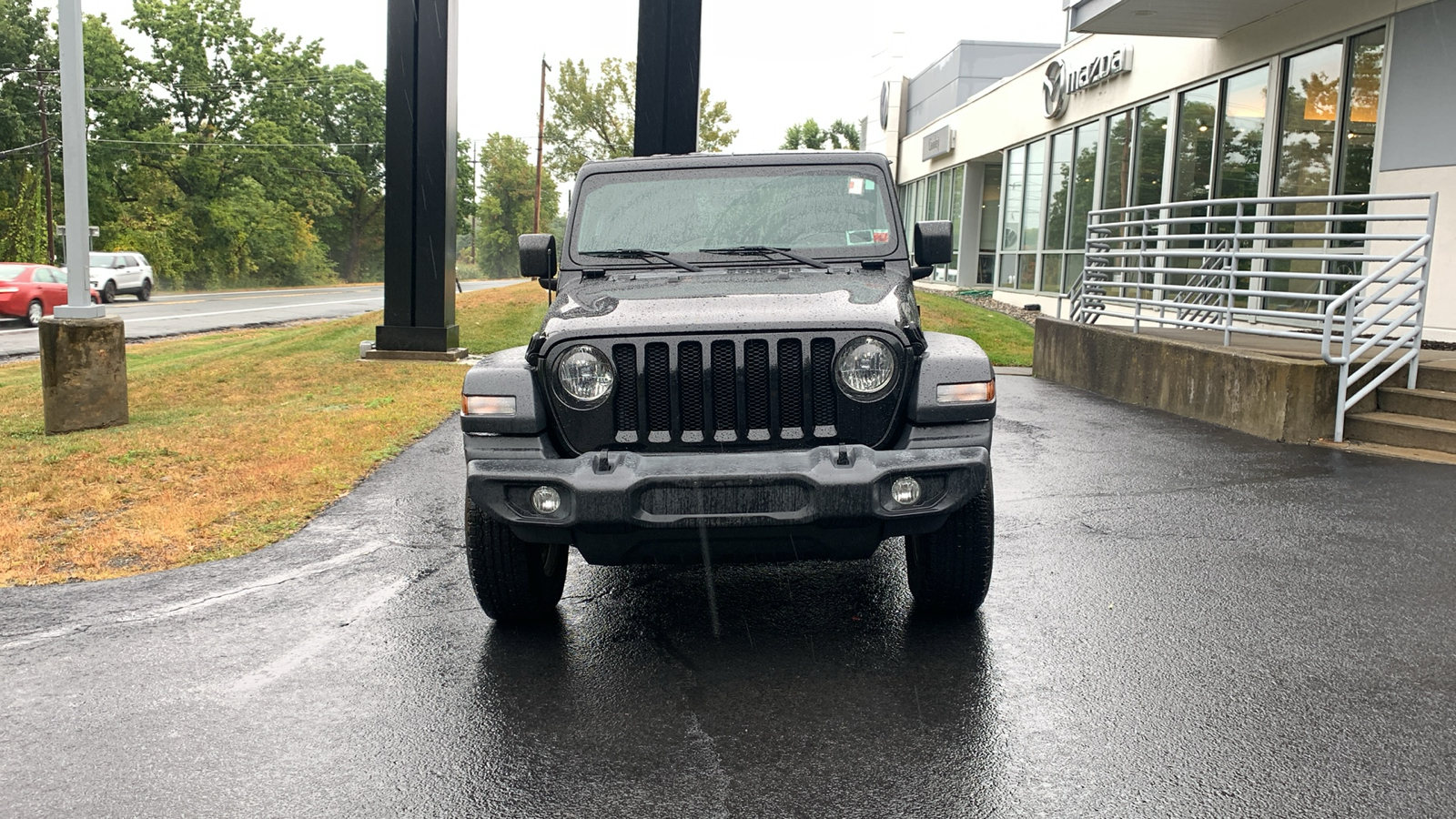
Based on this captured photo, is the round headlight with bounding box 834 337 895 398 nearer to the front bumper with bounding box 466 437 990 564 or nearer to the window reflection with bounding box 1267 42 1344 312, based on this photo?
the front bumper with bounding box 466 437 990 564

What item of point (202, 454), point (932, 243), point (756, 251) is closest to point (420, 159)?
point (202, 454)

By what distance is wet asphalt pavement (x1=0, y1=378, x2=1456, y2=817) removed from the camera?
316 cm

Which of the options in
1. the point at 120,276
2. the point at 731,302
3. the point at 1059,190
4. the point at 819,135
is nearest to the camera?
the point at 731,302

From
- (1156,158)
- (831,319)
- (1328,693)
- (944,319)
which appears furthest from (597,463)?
(1156,158)

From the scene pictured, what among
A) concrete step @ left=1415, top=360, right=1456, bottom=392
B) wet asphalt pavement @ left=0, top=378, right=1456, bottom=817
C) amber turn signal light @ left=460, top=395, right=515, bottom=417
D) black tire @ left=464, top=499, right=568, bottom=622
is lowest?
wet asphalt pavement @ left=0, top=378, right=1456, bottom=817

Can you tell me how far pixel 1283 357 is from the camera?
9.39 metres

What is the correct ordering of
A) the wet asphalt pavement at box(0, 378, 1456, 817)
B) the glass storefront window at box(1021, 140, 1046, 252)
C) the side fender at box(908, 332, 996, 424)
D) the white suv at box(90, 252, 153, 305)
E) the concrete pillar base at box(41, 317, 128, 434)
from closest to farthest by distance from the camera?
the wet asphalt pavement at box(0, 378, 1456, 817) → the side fender at box(908, 332, 996, 424) → the concrete pillar base at box(41, 317, 128, 434) → the glass storefront window at box(1021, 140, 1046, 252) → the white suv at box(90, 252, 153, 305)

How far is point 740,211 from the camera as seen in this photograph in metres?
5.39

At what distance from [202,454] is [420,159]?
23.8 feet

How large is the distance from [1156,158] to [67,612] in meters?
18.0

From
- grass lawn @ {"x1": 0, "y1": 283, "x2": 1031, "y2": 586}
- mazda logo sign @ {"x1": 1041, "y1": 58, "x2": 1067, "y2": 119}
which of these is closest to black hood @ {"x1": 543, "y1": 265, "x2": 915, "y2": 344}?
grass lawn @ {"x1": 0, "y1": 283, "x2": 1031, "y2": 586}

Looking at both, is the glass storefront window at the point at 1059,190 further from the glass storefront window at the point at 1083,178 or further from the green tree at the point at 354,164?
the green tree at the point at 354,164

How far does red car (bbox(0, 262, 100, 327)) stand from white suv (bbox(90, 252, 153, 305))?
671 cm

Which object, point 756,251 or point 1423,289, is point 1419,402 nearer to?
point 1423,289
